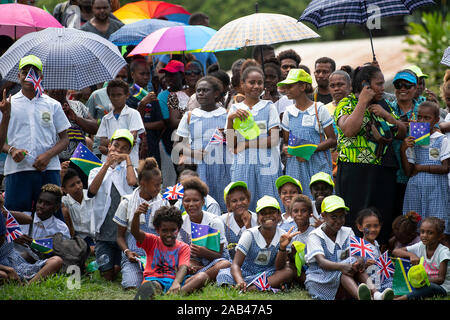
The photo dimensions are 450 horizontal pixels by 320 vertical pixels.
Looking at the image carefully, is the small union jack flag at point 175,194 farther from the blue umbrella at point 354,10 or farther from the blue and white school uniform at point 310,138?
the blue umbrella at point 354,10

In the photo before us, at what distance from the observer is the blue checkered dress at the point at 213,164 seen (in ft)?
Result: 28.8

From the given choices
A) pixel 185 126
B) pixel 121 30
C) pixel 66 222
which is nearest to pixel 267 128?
pixel 185 126

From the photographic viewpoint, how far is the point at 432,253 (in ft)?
24.1

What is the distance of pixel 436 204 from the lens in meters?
8.00

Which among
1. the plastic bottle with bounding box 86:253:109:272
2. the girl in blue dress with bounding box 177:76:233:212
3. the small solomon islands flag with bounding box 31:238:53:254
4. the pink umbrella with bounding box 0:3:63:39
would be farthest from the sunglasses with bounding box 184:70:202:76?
the small solomon islands flag with bounding box 31:238:53:254

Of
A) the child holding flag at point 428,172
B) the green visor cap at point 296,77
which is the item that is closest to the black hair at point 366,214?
the child holding flag at point 428,172

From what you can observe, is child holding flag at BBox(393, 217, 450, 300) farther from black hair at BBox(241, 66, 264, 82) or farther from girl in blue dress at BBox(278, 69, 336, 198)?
black hair at BBox(241, 66, 264, 82)

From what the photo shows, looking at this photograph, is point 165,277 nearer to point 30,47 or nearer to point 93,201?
point 93,201

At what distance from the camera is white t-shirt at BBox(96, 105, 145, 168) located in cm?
898

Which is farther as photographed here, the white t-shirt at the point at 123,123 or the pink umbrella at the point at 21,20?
the pink umbrella at the point at 21,20

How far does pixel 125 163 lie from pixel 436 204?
3209mm

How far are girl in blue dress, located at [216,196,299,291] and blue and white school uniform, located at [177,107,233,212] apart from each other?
1325 mm

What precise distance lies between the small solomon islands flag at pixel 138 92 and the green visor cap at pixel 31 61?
187 cm

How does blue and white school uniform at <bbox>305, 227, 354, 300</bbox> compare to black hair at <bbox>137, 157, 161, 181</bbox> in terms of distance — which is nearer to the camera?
blue and white school uniform at <bbox>305, 227, 354, 300</bbox>
